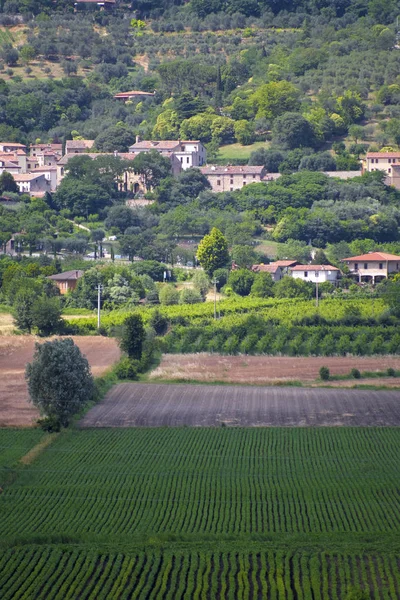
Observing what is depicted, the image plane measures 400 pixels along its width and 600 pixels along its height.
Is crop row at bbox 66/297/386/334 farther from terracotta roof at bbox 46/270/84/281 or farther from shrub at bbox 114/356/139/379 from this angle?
shrub at bbox 114/356/139/379

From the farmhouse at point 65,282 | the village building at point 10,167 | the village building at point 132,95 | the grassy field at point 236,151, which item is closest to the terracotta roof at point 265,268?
the farmhouse at point 65,282

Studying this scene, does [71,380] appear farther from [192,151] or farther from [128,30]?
[128,30]

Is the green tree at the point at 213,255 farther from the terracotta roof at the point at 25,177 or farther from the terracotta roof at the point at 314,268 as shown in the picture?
the terracotta roof at the point at 25,177

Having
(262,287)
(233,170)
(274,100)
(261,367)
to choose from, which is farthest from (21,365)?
(274,100)

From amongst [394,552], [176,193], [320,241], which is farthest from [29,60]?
[394,552]

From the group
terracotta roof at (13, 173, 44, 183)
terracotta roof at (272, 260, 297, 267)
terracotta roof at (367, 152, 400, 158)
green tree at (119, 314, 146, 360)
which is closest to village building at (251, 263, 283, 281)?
terracotta roof at (272, 260, 297, 267)
